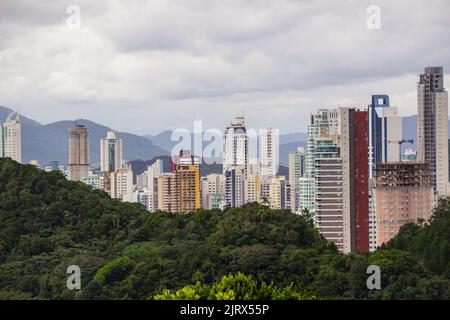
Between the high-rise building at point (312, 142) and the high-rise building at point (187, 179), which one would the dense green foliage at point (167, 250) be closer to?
the high-rise building at point (187, 179)

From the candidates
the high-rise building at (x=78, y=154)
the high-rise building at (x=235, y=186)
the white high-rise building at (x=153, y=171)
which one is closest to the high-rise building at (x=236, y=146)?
the high-rise building at (x=235, y=186)

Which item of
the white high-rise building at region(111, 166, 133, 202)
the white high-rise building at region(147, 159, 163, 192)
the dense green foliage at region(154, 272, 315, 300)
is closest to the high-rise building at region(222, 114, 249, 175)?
the white high-rise building at region(147, 159, 163, 192)

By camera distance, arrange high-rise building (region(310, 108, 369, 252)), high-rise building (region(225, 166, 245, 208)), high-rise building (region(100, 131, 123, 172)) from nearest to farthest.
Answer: high-rise building (region(225, 166, 245, 208))
high-rise building (region(100, 131, 123, 172))
high-rise building (region(310, 108, 369, 252))

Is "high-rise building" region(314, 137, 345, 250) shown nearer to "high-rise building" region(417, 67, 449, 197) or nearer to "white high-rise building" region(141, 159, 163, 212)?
"high-rise building" region(417, 67, 449, 197)

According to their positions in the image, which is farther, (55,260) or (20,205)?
(20,205)

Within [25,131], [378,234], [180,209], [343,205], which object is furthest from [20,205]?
[343,205]

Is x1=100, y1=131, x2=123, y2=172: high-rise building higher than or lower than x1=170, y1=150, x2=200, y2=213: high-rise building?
higher
